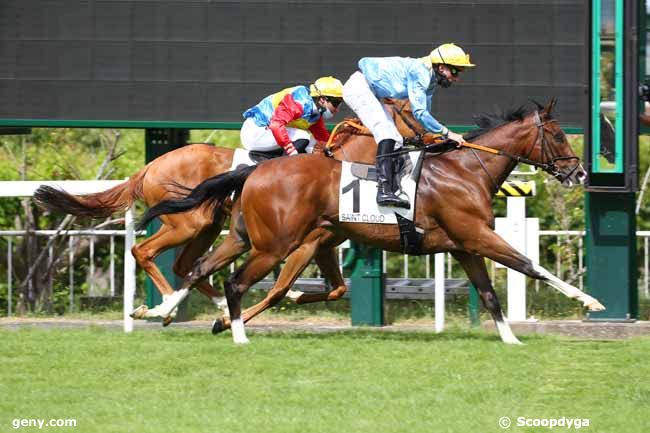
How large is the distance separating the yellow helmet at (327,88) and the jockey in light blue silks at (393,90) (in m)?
0.31

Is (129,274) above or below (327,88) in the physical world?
below

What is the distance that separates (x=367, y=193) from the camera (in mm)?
7812

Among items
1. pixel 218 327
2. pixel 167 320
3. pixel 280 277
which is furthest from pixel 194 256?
pixel 280 277

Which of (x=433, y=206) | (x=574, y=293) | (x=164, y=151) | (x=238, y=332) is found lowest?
(x=238, y=332)

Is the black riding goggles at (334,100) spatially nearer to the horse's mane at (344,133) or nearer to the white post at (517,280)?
the horse's mane at (344,133)

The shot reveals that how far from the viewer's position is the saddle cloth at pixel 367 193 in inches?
307

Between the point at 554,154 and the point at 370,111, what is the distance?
1.20 m

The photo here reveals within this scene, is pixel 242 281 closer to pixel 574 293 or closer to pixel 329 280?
pixel 329 280

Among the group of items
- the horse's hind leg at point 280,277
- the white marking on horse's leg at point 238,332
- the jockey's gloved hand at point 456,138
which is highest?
the jockey's gloved hand at point 456,138

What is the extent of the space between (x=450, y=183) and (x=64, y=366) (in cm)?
260

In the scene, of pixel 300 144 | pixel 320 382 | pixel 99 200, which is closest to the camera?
pixel 320 382

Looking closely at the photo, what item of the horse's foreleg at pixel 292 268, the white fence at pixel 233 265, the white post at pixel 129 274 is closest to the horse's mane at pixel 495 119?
the horse's foreleg at pixel 292 268

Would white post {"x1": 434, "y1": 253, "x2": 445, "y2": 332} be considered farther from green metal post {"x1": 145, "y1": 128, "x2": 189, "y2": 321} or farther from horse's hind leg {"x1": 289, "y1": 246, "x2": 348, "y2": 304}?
green metal post {"x1": 145, "y1": 128, "x2": 189, "y2": 321}

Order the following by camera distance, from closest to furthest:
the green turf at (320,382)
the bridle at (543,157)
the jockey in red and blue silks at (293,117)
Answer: the green turf at (320,382) < the bridle at (543,157) < the jockey in red and blue silks at (293,117)
